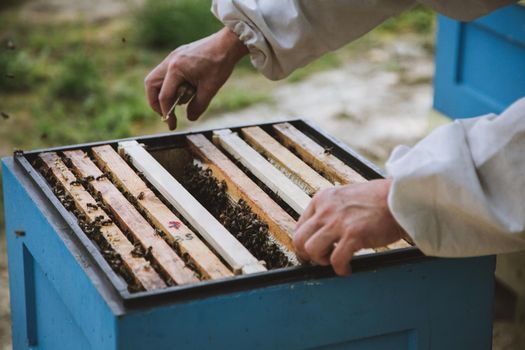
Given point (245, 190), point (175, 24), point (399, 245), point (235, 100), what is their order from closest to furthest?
point (399, 245)
point (245, 190)
point (235, 100)
point (175, 24)

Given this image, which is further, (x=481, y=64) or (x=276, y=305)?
(x=481, y=64)

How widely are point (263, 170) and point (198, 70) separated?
31 cm

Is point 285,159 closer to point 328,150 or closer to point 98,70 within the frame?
point 328,150

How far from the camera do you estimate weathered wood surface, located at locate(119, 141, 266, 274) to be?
161 cm

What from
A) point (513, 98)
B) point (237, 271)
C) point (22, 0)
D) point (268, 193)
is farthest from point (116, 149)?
point (22, 0)

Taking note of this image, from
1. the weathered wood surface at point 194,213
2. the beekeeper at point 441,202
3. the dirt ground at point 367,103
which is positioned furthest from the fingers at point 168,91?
the dirt ground at point 367,103

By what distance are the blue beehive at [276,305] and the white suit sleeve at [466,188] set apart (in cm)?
15

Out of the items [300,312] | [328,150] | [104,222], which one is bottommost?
[300,312]

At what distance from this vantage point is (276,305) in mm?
1547

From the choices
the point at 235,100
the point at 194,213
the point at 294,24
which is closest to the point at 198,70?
the point at 294,24

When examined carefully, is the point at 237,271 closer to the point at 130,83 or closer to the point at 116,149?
the point at 116,149

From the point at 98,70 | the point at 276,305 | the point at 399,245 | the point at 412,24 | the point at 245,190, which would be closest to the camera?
the point at 276,305

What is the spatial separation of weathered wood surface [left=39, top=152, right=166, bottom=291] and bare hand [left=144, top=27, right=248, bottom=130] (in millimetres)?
279

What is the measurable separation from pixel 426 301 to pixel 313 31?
746mm
